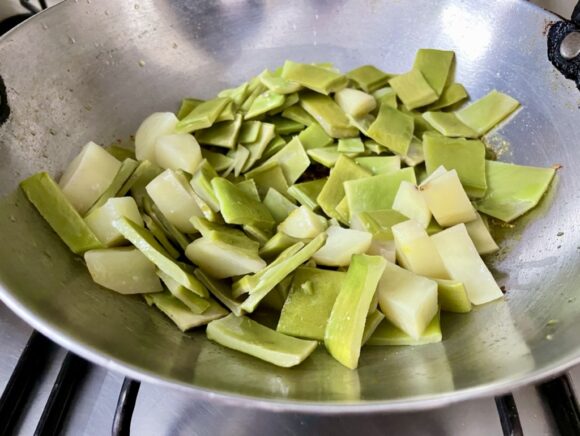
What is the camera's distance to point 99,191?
1.10 meters

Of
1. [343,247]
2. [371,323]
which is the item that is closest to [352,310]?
[371,323]

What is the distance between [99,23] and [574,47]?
1.00 m

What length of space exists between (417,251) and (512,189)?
11.8 inches

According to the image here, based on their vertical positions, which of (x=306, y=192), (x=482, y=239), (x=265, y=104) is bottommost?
(x=482, y=239)

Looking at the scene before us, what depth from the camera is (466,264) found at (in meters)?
1.00

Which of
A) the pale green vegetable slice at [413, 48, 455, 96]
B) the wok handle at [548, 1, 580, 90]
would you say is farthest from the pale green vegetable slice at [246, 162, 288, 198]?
the wok handle at [548, 1, 580, 90]

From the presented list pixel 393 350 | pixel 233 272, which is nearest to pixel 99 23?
pixel 233 272

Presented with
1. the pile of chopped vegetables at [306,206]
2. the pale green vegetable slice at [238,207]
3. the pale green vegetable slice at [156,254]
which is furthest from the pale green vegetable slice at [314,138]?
the pale green vegetable slice at [156,254]

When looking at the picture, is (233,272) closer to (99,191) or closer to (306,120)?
(99,191)

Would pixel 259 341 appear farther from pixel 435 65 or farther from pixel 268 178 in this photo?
pixel 435 65

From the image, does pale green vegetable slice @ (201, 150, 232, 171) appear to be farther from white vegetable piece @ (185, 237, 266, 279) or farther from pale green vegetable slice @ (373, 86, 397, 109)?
pale green vegetable slice @ (373, 86, 397, 109)

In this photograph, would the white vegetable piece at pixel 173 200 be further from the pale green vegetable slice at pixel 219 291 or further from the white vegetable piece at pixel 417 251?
the white vegetable piece at pixel 417 251

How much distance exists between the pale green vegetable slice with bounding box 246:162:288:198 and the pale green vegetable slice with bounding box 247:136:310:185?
2 centimetres

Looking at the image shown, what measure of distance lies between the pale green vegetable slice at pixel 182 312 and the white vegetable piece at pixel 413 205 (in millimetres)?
390
